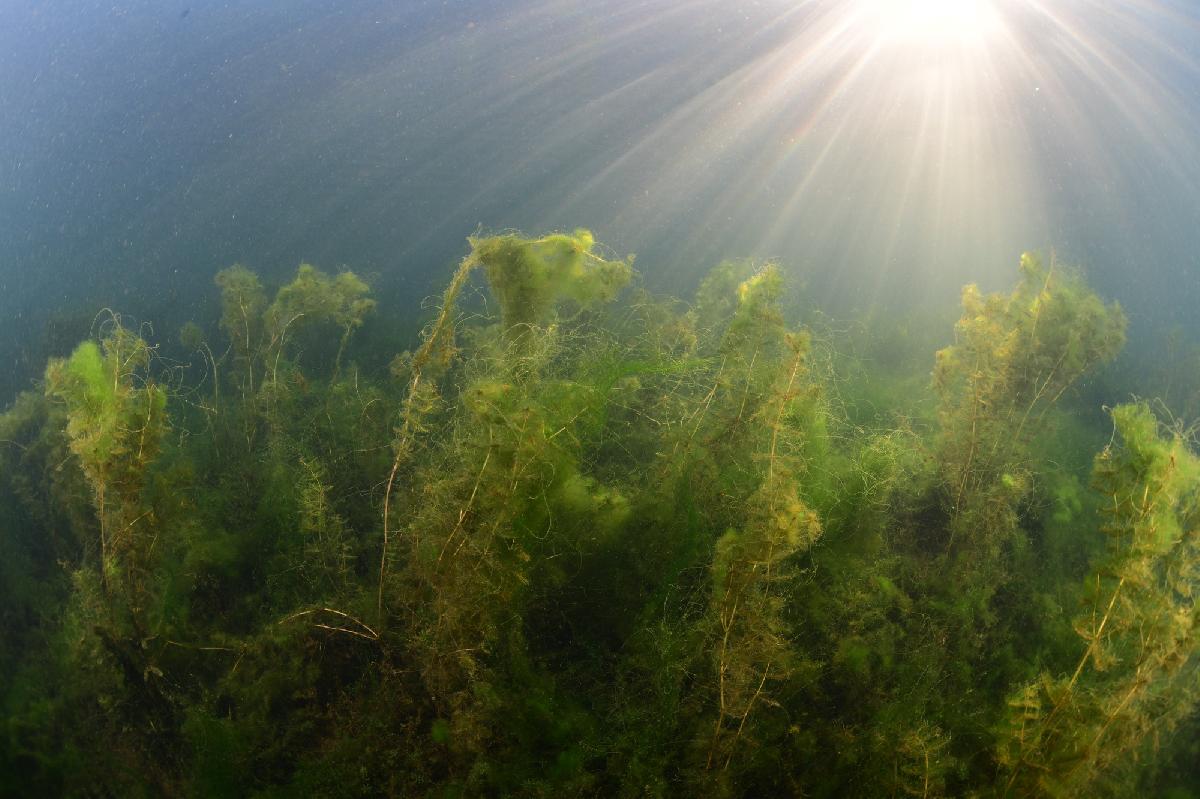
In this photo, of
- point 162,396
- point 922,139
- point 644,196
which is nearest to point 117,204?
point 644,196

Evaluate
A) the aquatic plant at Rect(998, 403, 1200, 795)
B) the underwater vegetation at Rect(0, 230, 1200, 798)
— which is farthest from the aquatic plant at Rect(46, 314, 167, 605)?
the aquatic plant at Rect(998, 403, 1200, 795)

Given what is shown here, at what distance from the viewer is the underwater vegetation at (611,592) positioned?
103 inches

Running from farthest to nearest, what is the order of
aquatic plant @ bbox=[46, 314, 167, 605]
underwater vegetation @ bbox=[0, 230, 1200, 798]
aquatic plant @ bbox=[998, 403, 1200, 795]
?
1. aquatic plant @ bbox=[46, 314, 167, 605]
2. underwater vegetation @ bbox=[0, 230, 1200, 798]
3. aquatic plant @ bbox=[998, 403, 1200, 795]

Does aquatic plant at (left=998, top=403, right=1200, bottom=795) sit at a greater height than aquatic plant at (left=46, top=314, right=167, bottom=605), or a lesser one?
lesser

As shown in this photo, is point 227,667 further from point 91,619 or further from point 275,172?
point 275,172

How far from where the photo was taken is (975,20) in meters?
21.1

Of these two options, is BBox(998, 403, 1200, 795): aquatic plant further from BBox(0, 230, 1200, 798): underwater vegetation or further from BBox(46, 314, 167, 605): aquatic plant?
BBox(46, 314, 167, 605): aquatic plant

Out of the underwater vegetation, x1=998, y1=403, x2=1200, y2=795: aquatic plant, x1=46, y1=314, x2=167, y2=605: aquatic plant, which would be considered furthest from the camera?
x1=46, y1=314, x2=167, y2=605: aquatic plant

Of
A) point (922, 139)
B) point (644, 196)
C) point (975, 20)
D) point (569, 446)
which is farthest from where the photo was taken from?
point (644, 196)

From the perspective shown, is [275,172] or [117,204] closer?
[275,172]

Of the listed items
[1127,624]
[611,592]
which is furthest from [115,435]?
[1127,624]

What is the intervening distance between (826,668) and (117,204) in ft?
213

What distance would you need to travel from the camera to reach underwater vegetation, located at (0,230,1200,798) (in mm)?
2609

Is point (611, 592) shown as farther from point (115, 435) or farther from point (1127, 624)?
point (115, 435)
